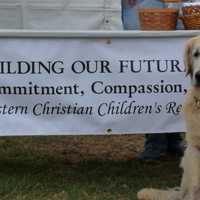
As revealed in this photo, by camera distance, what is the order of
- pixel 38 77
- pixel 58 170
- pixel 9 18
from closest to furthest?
pixel 38 77 → pixel 58 170 → pixel 9 18

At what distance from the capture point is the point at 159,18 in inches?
190

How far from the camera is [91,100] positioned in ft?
15.4

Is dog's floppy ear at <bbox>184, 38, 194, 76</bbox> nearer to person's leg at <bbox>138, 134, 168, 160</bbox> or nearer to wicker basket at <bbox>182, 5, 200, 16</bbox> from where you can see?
wicker basket at <bbox>182, 5, 200, 16</bbox>

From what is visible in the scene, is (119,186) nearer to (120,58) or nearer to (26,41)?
(120,58)

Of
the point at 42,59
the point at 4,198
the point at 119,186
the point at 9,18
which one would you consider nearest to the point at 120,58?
the point at 42,59

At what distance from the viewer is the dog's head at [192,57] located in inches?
167

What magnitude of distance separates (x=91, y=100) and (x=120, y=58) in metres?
0.38

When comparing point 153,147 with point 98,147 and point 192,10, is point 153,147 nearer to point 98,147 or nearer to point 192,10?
point 98,147

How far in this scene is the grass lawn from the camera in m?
4.85

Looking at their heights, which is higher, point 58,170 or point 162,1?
point 162,1

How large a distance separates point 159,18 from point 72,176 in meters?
1.56

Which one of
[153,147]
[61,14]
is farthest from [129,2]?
[153,147]

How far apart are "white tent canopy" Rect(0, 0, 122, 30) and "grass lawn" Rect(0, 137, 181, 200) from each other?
1376 millimetres

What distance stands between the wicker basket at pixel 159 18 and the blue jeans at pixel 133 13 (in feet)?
1.31
